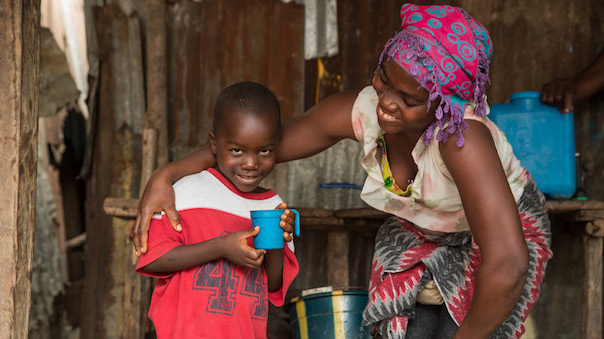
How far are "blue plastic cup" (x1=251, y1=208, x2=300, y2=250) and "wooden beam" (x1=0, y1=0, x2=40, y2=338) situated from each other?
0.80m

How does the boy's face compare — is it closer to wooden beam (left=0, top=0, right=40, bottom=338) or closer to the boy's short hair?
the boy's short hair

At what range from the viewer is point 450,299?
2.61 m

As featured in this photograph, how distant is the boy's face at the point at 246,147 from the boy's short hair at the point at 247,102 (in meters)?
0.02

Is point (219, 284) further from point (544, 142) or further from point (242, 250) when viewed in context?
point (544, 142)

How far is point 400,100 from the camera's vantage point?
225cm

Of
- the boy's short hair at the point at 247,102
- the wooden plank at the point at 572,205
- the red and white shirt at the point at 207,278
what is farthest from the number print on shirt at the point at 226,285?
the wooden plank at the point at 572,205

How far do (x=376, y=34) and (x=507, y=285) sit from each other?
2507 mm

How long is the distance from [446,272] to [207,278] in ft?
3.03

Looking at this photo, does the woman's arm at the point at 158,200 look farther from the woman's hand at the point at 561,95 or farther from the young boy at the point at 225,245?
the woman's hand at the point at 561,95

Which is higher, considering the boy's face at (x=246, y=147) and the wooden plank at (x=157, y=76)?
the wooden plank at (x=157, y=76)

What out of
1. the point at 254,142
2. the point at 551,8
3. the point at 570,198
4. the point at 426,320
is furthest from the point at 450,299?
the point at 551,8

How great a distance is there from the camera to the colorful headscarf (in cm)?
219

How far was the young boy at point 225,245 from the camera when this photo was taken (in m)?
2.43

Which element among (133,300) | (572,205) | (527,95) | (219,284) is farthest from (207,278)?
(527,95)
